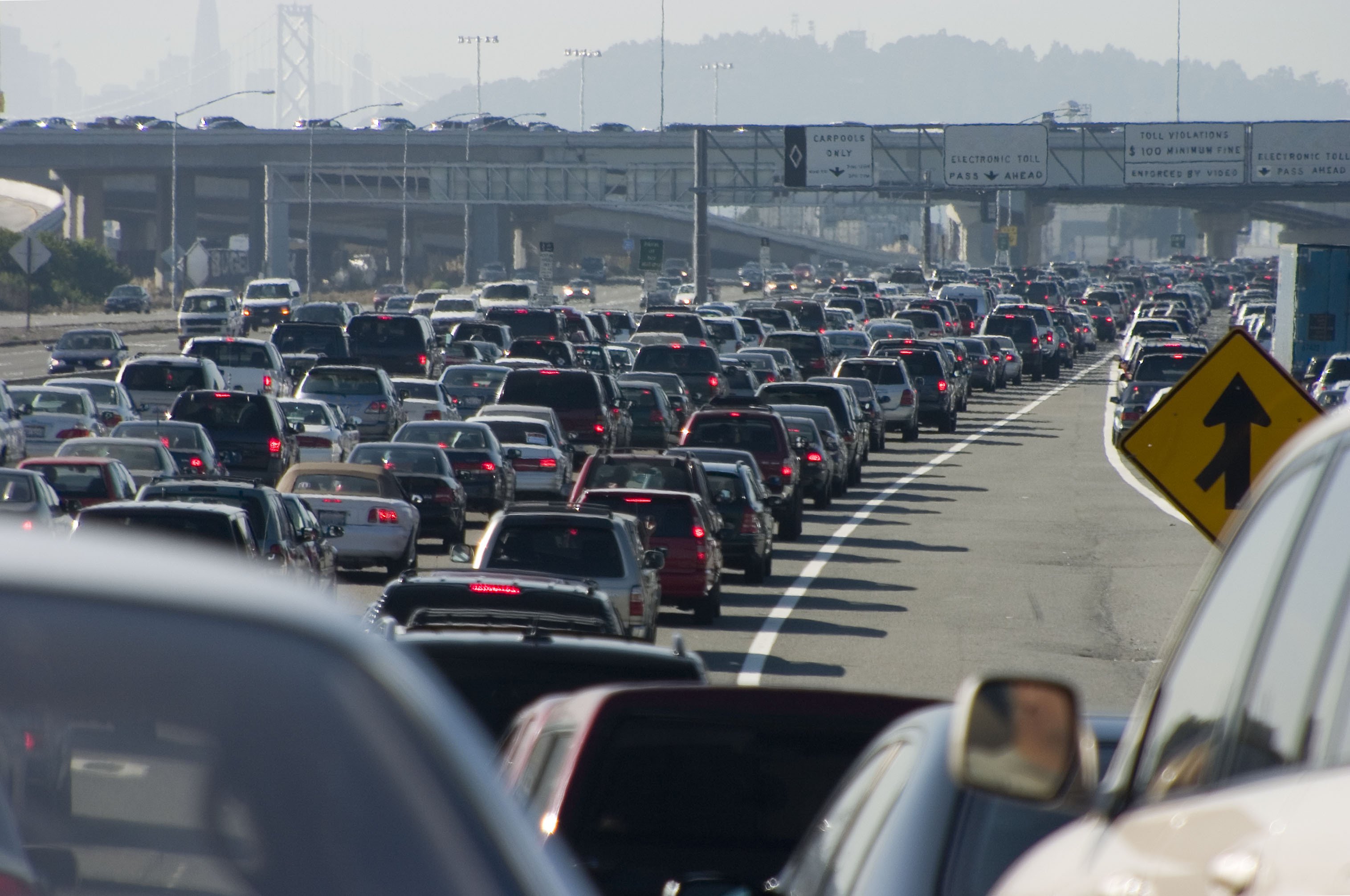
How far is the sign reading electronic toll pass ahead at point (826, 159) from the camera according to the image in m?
81.4

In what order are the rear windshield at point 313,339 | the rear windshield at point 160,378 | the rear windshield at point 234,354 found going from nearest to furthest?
the rear windshield at point 160,378 → the rear windshield at point 234,354 → the rear windshield at point 313,339

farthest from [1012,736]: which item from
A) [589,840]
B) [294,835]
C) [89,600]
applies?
[589,840]

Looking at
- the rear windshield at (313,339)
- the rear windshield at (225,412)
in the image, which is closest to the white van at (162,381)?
the rear windshield at (225,412)

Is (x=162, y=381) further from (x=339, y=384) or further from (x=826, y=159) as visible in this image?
(x=826, y=159)

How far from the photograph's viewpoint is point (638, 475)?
2442 centimetres

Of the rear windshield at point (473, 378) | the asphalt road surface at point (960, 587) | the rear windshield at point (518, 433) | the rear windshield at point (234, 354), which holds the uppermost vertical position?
the rear windshield at point (234, 354)

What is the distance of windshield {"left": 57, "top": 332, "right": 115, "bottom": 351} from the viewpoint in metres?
57.7

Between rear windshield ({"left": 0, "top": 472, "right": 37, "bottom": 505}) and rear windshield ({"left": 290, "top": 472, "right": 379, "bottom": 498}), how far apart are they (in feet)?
13.3

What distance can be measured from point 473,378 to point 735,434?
14962 millimetres

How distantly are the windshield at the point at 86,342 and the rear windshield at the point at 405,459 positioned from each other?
30597mm

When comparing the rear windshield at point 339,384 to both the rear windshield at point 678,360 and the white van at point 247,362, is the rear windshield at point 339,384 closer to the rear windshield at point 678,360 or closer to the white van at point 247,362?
the white van at point 247,362

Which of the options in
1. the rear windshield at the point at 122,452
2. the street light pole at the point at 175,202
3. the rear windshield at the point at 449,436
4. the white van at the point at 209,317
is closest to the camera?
the rear windshield at the point at 122,452

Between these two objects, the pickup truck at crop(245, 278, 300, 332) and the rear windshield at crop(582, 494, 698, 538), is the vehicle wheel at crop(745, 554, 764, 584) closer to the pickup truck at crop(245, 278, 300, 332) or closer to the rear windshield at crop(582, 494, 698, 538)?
the rear windshield at crop(582, 494, 698, 538)

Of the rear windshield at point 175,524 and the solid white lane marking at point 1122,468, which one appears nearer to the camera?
the rear windshield at point 175,524
